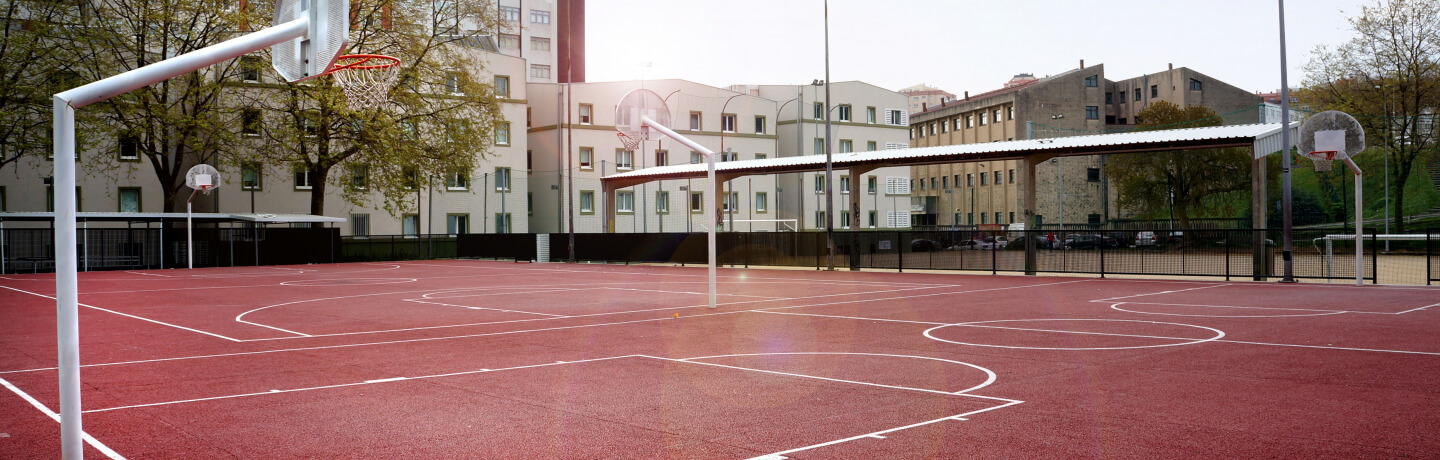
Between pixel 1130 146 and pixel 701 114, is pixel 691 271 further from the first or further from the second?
pixel 701 114

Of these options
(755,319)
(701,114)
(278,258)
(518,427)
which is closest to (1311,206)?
(701,114)

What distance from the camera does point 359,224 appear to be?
50312 millimetres


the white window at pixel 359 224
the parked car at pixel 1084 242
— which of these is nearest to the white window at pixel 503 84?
the white window at pixel 359 224

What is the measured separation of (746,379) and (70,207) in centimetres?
543

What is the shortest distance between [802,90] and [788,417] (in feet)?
Result: 201

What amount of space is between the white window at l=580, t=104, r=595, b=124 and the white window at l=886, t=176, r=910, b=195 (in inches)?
762

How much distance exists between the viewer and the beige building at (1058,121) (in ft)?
224

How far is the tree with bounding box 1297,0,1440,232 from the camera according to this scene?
156 ft

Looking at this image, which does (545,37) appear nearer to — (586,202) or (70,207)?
(586,202)

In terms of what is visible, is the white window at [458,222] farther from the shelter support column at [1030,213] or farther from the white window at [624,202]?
the shelter support column at [1030,213]

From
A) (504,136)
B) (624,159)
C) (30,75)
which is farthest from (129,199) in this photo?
(624,159)

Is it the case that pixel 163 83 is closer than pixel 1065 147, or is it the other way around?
pixel 1065 147

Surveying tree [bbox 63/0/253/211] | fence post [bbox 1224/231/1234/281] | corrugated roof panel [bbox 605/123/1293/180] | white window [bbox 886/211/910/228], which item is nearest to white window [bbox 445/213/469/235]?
tree [bbox 63/0/253/211]

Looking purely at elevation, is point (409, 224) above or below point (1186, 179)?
below
